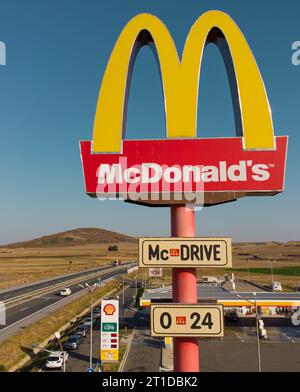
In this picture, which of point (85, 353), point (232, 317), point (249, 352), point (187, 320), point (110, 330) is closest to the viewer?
point (187, 320)

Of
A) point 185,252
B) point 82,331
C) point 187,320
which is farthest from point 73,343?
point 185,252

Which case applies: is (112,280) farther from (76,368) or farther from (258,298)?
(76,368)

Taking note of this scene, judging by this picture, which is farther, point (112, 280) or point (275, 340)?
point (112, 280)

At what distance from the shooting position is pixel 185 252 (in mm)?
15922

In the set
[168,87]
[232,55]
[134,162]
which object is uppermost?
[232,55]

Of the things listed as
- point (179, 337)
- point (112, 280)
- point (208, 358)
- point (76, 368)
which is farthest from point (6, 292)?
point (179, 337)

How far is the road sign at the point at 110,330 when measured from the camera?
38.8m

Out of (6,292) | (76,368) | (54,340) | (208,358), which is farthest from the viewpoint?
(6,292)

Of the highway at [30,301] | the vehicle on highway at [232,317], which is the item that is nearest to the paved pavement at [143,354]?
the highway at [30,301]

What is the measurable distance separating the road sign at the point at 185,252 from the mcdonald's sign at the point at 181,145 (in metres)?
1.97

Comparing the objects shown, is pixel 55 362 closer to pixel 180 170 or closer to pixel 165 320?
pixel 165 320

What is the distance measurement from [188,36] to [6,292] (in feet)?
306

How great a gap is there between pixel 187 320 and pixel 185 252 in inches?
117

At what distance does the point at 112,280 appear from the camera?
410 feet
